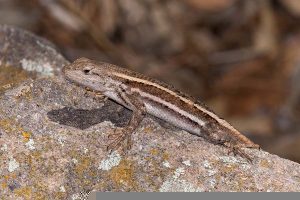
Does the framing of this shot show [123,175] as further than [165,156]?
No

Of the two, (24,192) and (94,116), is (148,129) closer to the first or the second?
(94,116)

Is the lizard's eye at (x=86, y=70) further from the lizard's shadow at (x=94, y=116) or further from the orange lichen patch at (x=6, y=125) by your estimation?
the orange lichen patch at (x=6, y=125)

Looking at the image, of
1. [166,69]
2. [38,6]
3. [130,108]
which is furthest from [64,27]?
[130,108]

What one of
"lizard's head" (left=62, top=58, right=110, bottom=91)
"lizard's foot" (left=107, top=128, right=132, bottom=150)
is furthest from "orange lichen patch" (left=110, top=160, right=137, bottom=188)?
"lizard's head" (left=62, top=58, right=110, bottom=91)

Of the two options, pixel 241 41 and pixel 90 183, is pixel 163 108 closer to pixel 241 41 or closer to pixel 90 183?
pixel 90 183

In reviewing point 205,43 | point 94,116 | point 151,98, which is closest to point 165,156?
point 94,116

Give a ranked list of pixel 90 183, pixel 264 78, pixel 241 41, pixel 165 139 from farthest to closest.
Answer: pixel 241 41, pixel 264 78, pixel 165 139, pixel 90 183
